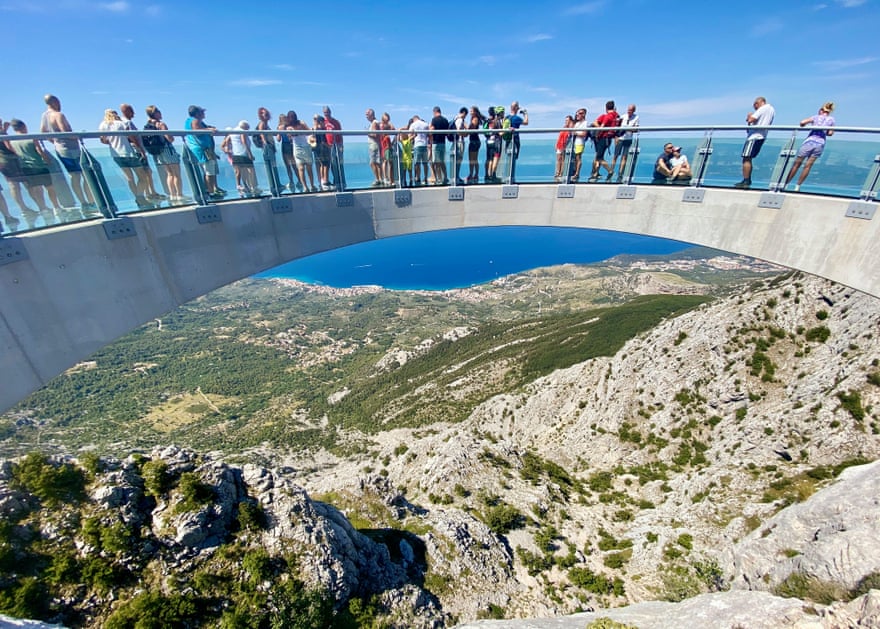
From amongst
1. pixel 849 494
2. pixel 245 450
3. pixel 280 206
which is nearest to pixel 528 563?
pixel 849 494

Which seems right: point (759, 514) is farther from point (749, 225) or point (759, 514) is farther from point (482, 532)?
point (749, 225)

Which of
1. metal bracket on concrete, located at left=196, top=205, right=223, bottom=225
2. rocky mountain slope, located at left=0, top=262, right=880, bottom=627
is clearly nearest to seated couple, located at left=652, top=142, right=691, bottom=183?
rocky mountain slope, located at left=0, top=262, right=880, bottom=627

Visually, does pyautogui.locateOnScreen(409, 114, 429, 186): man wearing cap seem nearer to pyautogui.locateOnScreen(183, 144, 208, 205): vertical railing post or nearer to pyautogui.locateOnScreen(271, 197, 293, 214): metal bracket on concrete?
pyautogui.locateOnScreen(271, 197, 293, 214): metal bracket on concrete

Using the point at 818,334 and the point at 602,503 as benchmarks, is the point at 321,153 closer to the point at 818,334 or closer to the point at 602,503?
the point at 602,503

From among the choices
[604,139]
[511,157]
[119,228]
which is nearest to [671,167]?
[604,139]

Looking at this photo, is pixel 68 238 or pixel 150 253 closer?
pixel 68 238

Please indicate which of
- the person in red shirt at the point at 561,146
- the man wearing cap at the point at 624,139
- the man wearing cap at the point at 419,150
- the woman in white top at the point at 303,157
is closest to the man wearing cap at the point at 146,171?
the woman in white top at the point at 303,157

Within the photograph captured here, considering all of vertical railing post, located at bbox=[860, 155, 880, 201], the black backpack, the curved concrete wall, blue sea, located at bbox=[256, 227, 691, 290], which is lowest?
blue sea, located at bbox=[256, 227, 691, 290]
